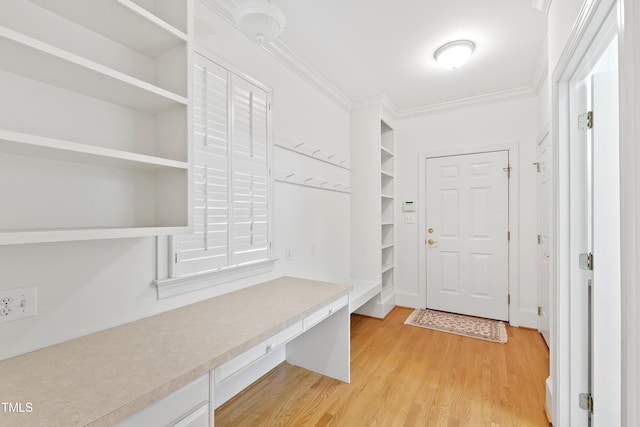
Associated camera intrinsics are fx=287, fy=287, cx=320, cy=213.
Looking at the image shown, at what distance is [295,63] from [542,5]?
1.77 meters

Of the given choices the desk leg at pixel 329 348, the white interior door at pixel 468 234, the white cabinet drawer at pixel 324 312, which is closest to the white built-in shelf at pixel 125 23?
the white cabinet drawer at pixel 324 312

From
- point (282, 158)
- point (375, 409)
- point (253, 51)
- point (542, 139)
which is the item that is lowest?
point (375, 409)

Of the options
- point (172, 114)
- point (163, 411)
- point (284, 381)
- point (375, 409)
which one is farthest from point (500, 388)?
point (172, 114)

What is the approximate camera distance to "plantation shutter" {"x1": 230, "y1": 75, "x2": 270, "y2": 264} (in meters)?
1.91

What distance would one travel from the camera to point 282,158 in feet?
7.79

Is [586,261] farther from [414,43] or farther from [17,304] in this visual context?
[17,304]

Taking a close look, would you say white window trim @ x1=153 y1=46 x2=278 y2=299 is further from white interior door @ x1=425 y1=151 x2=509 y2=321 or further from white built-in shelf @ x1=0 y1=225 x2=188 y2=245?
white interior door @ x1=425 y1=151 x2=509 y2=321

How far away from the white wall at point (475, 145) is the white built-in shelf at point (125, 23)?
10.2 ft

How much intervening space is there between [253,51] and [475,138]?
2.72m

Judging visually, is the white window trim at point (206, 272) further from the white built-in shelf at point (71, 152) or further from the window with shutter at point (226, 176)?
the white built-in shelf at point (71, 152)

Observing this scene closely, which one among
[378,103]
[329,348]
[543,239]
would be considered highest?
[378,103]

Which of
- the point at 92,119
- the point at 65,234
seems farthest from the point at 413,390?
the point at 92,119

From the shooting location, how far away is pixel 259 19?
1595 millimetres

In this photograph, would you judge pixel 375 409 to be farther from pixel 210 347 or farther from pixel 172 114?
pixel 172 114
